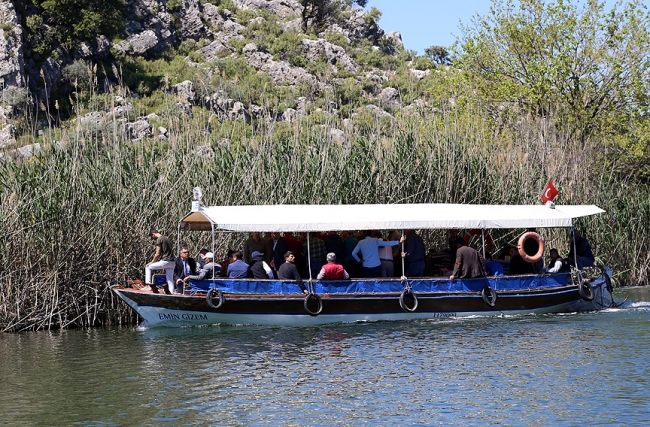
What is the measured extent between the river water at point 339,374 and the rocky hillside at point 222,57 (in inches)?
1397

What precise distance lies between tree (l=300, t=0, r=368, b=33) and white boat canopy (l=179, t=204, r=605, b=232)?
80.9m

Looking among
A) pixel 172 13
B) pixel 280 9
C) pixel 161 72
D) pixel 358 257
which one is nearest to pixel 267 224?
pixel 358 257

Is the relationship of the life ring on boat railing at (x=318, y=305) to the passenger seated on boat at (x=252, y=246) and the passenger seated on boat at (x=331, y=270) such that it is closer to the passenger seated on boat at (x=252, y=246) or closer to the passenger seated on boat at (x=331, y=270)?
the passenger seated on boat at (x=331, y=270)

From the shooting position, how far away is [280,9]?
103375 millimetres

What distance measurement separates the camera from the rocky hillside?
62375 millimetres

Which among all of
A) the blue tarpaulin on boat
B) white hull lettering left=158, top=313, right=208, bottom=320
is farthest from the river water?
the blue tarpaulin on boat

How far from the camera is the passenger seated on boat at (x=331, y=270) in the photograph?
1973 cm

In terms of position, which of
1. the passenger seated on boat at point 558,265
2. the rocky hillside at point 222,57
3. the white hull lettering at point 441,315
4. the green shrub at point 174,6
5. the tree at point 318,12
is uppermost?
the tree at point 318,12

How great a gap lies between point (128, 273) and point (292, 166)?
4.71m

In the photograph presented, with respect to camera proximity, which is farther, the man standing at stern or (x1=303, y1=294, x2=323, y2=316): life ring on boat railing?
the man standing at stern

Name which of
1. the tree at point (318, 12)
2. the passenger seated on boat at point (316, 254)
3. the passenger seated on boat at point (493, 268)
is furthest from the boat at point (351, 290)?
the tree at point (318, 12)

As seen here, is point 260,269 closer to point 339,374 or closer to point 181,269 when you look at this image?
point 181,269

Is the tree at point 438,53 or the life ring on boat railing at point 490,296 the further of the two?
the tree at point 438,53

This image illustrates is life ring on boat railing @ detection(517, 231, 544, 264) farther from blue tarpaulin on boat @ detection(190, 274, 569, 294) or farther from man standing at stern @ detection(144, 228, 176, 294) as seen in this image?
man standing at stern @ detection(144, 228, 176, 294)
